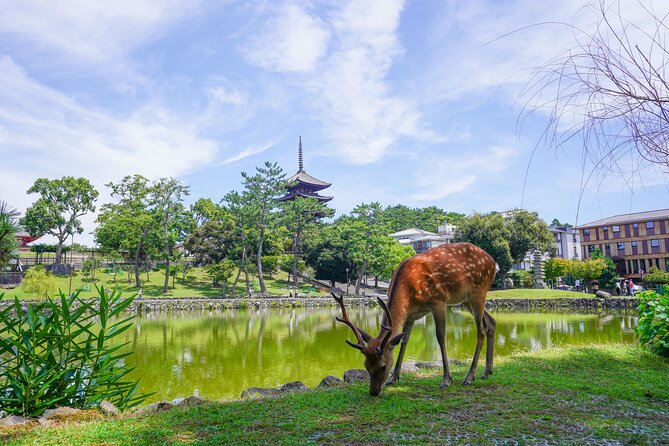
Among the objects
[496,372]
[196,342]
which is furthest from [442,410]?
[196,342]

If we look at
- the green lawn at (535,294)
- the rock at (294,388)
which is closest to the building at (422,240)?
the green lawn at (535,294)

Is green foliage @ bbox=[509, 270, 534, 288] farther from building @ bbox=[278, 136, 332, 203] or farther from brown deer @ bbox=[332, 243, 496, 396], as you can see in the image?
brown deer @ bbox=[332, 243, 496, 396]

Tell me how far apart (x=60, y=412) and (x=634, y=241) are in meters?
46.5

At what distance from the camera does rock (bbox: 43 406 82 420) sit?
11.6 feet

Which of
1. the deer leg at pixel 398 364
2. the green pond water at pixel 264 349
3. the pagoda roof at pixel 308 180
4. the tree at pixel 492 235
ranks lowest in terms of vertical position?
the green pond water at pixel 264 349

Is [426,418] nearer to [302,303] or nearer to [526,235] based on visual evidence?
[302,303]

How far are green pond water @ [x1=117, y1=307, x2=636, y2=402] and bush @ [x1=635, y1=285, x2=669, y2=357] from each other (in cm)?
229

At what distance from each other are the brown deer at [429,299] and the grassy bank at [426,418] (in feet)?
0.93

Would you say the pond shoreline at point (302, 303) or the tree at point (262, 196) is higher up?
the tree at point (262, 196)

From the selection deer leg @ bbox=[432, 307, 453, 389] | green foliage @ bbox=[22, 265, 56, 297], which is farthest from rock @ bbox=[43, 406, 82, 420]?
green foliage @ bbox=[22, 265, 56, 297]

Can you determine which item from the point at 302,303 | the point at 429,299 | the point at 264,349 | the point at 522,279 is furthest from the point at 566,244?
the point at 429,299

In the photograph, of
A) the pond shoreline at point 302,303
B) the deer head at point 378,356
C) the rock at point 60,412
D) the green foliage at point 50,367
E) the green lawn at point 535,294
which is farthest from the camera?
the green lawn at point 535,294

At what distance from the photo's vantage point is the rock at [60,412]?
3545mm

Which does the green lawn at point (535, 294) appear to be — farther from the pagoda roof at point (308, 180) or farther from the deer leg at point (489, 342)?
the pagoda roof at point (308, 180)
